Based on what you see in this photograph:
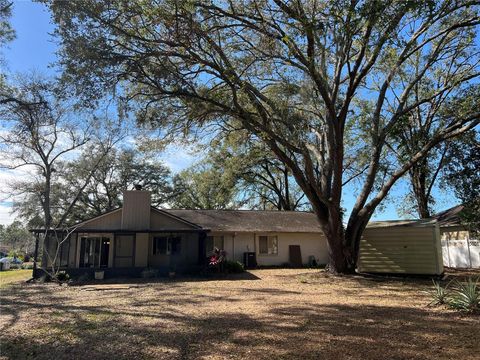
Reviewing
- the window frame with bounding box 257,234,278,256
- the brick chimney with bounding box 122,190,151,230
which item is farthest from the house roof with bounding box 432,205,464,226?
the brick chimney with bounding box 122,190,151,230

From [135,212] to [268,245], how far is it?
8902mm

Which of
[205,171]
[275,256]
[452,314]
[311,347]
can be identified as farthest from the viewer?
[205,171]

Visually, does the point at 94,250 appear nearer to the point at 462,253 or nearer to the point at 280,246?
the point at 280,246

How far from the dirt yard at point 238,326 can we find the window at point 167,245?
9.34 m

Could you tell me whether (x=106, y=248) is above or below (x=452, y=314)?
above

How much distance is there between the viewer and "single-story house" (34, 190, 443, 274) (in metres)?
17.4

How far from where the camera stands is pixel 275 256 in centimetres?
Result: 2509

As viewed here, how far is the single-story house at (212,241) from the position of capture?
17.4 metres

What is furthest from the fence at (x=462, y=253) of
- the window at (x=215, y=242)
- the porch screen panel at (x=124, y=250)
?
the porch screen panel at (x=124, y=250)

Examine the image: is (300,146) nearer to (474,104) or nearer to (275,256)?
(474,104)

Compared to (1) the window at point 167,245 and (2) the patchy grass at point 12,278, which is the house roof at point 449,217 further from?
(2) the patchy grass at point 12,278

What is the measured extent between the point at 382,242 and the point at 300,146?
6.23 meters

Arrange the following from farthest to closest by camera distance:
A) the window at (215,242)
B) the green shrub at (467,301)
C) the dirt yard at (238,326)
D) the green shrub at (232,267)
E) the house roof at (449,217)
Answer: the window at (215,242) → the house roof at (449,217) → the green shrub at (232,267) → the green shrub at (467,301) → the dirt yard at (238,326)

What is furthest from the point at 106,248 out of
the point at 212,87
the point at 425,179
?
Answer: the point at 425,179
